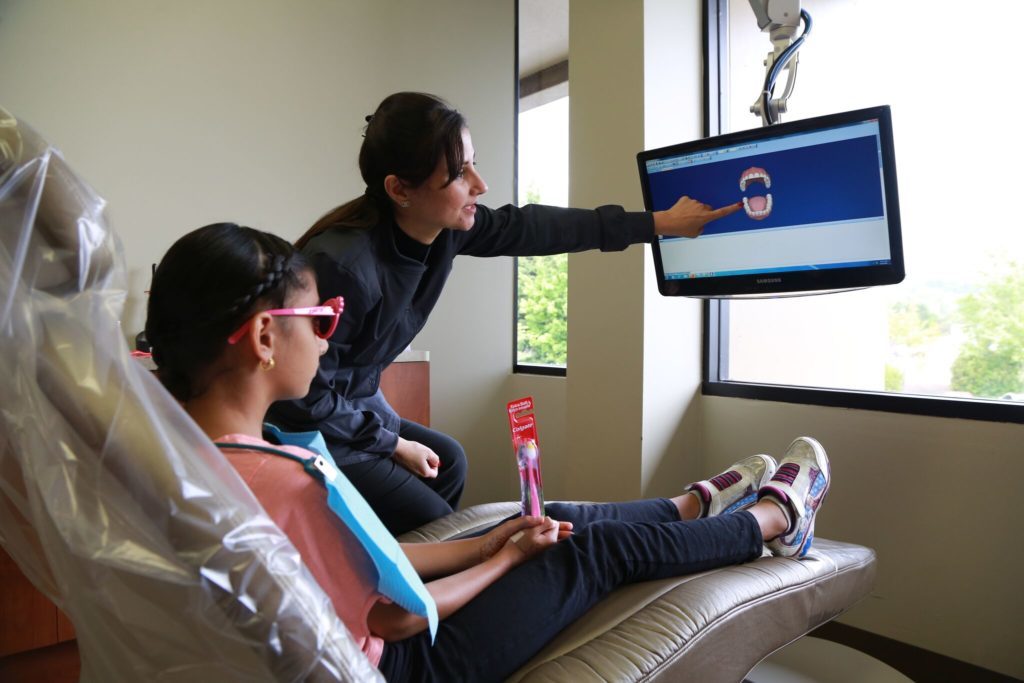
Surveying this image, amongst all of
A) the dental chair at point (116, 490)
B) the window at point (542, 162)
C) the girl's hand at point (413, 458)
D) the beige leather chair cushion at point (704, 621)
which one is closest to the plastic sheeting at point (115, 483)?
the dental chair at point (116, 490)

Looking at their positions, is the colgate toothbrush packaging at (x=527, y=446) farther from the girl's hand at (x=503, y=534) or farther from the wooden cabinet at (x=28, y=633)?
the wooden cabinet at (x=28, y=633)

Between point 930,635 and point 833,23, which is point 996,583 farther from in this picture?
point 833,23

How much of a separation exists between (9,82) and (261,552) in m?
2.13

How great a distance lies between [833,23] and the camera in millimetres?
2000

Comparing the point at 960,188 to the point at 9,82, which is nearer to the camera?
the point at 960,188

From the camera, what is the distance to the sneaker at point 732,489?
152 cm

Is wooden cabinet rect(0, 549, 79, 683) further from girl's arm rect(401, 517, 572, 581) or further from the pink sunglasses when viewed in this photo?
the pink sunglasses

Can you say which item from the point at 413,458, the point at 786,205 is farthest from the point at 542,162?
the point at 413,458

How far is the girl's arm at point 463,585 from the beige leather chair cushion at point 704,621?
127 millimetres

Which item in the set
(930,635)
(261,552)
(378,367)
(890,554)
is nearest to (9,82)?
(378,367)

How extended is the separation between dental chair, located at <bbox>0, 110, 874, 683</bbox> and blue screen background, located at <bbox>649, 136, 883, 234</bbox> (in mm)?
1210

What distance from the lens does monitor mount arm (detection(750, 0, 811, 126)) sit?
152 cm

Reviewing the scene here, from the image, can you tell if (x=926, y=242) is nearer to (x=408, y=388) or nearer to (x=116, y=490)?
(x=408, y=388)

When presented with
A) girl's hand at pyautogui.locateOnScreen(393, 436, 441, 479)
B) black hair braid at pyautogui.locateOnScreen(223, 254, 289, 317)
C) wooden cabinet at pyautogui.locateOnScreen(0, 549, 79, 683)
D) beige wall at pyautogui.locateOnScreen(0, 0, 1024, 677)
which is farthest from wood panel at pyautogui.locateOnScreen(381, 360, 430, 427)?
black hair braid at pyautogui.locateOnScreen(223, 254, 289, 317)
